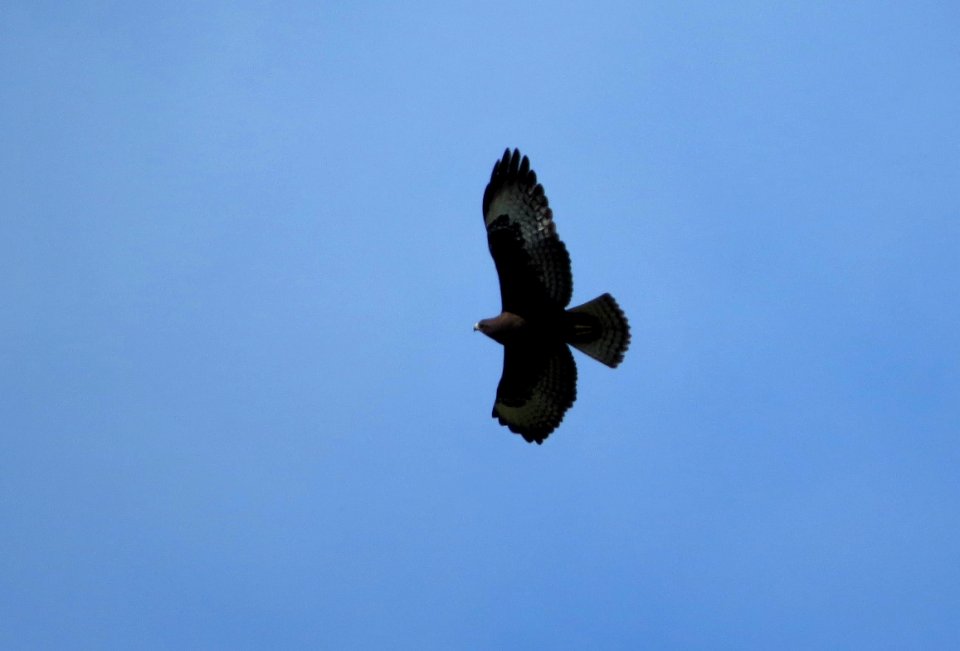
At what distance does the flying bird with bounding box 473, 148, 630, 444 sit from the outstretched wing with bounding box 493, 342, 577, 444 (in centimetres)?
2

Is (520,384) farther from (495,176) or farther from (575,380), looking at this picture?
(495,176)

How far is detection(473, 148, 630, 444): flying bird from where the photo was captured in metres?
16.0

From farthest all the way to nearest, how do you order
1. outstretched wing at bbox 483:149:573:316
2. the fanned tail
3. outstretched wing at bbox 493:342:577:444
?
outstretched wing at bbox 493:342:577:444
the fanned tail
outstretched wing at bbox 483:149:573:316

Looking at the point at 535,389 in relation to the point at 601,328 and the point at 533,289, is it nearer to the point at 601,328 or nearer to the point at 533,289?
the point at 601,328

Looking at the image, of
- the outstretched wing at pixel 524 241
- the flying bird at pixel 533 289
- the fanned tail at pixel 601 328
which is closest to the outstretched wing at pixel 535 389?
the flying bird at pixel 533 289

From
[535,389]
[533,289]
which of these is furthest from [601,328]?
[535,389]

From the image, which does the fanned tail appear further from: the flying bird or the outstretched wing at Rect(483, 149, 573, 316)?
the outstretched wing at Rect(483, 149, 573, 316)

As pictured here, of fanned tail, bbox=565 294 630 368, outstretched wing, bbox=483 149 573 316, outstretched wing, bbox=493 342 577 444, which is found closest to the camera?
outstretched wing, bbox=483 149 573 316

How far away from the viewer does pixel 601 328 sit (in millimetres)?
16281

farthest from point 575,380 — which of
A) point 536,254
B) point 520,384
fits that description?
point 536,254

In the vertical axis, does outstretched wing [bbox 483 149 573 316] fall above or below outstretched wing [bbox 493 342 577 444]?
above

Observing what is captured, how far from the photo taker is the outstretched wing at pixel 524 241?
16.0 metres

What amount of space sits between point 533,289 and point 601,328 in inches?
34.9

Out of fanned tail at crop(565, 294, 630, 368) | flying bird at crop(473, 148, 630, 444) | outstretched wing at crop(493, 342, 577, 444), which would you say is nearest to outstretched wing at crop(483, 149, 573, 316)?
flying bird at crop(473, 148, 630, 444)
